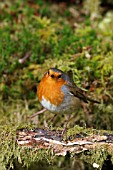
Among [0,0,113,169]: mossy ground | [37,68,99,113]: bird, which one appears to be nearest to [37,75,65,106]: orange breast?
[37,68,99,113]: bird

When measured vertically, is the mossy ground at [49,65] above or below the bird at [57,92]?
above

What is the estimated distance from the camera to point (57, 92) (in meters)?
3.47

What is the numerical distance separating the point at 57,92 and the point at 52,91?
0.04 meters

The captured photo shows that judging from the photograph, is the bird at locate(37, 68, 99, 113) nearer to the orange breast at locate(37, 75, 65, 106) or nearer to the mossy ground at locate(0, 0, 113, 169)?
the orange breast at locate(37, 75, 65, 106)

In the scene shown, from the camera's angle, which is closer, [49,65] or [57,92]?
[57,92]

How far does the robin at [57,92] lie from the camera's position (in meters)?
3.44

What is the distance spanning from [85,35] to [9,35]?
0.87 meters

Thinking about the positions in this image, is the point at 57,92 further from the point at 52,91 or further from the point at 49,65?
the point at 49,65

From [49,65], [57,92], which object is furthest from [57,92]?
[49,65]

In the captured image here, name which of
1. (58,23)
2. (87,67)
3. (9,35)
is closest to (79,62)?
(87,67)

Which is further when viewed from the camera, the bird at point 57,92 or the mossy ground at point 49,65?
the mossy ground at point 49,65

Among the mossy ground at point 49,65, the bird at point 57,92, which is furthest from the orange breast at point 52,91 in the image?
the mossy ground at point 49,65

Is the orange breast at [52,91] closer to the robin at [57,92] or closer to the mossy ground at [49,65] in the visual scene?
the robin at [57,92]

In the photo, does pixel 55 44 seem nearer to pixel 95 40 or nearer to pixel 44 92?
pixel 95 40
